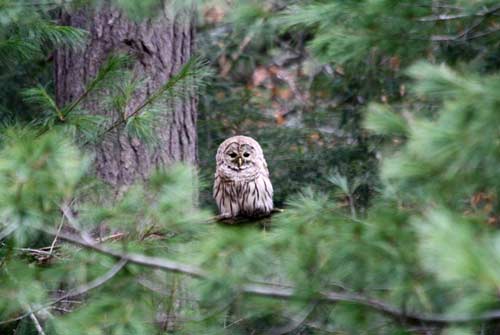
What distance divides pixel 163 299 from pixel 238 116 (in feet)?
17.7

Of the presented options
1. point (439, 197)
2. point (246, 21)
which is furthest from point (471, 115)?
point (246, 21)

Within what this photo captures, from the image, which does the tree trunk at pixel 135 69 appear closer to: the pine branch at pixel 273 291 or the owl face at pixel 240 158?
the owl face at pixel 240 158

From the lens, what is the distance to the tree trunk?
7289 millimetres

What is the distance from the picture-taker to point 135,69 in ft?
24.2

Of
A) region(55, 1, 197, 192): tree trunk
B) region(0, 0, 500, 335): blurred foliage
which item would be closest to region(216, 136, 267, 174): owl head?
region(55, 1, 197, 192): tree trunk

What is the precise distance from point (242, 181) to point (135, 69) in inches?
49.2

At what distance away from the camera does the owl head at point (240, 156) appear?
805 cm

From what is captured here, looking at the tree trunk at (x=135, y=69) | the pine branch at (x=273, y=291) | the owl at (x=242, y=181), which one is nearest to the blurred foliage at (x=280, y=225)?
the pine branch at (x=273, y=291)

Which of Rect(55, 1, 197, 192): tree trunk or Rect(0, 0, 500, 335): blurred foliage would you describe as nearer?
Rect(0, 0, 500, 335): blurred foliage

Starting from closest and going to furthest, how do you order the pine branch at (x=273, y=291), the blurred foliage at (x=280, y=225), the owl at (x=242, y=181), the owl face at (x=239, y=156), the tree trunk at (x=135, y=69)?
1. the blurred foliage at (x=280, y=225)
2. the pine branch at (x=273, y=291)
3. the tree trunk at (x=135, y=69)
4. the owl at (x=242, y=181)
5. the owl face at (x=239, y=156)

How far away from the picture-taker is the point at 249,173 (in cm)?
805

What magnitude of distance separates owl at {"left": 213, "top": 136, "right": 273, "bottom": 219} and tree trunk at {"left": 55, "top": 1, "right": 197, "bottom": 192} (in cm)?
46

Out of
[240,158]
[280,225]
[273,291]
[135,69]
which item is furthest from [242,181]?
[273,291]

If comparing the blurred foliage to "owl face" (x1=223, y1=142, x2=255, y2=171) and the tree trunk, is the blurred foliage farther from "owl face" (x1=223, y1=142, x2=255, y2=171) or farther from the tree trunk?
"owl face" (x1=223, y1=142, x2=255, y2=171)
